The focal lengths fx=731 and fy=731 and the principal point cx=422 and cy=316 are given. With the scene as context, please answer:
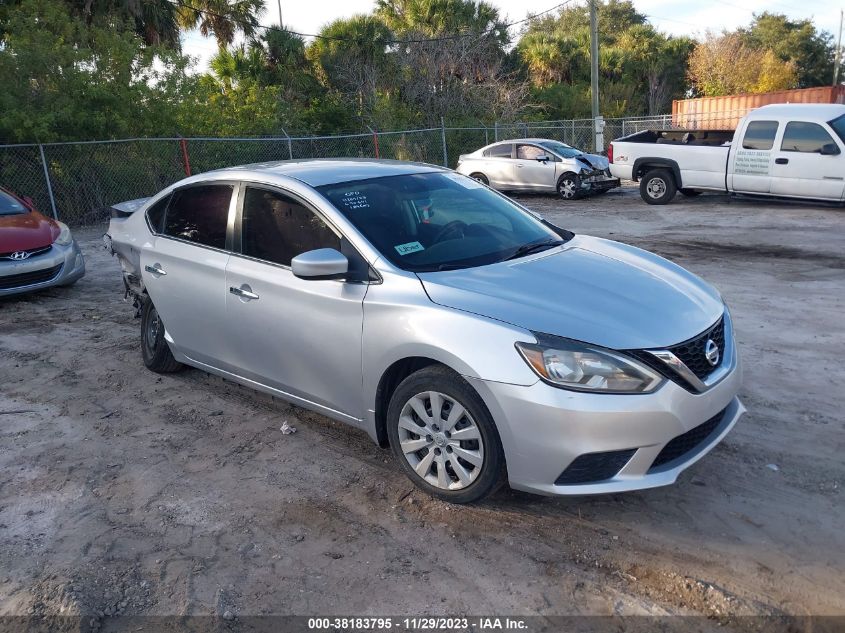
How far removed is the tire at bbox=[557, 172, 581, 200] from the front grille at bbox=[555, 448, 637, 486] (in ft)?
46.6

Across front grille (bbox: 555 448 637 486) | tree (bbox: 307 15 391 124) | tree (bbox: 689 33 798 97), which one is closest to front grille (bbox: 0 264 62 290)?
front grille (bbox: 555 448 637 486)

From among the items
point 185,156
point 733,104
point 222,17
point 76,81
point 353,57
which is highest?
point 222,17

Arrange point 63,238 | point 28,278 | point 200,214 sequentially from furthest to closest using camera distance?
point 63,238 < point 28,278 < point 200,214

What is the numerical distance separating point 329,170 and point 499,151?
13.7 m

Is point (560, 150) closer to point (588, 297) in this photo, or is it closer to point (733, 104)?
point (588, 297)

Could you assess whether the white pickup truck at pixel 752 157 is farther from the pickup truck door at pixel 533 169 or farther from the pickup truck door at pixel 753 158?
A: the pickup truck door at pixel 533 169

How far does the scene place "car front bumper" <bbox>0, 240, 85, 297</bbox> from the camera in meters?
8.28

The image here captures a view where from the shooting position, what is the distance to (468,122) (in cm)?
2556

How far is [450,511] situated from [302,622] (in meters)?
1.00

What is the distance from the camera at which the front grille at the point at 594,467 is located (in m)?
3.22

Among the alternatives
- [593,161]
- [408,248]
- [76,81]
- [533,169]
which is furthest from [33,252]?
[593,161]

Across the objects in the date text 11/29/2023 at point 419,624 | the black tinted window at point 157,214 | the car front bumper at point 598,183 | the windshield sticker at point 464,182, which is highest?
the windshield sticker at point 464,182

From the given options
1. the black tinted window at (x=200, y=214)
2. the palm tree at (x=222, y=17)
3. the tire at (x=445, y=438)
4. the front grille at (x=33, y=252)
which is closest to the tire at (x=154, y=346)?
the black tinted window at (x=200, y=214)

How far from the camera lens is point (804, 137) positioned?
12891 mm
